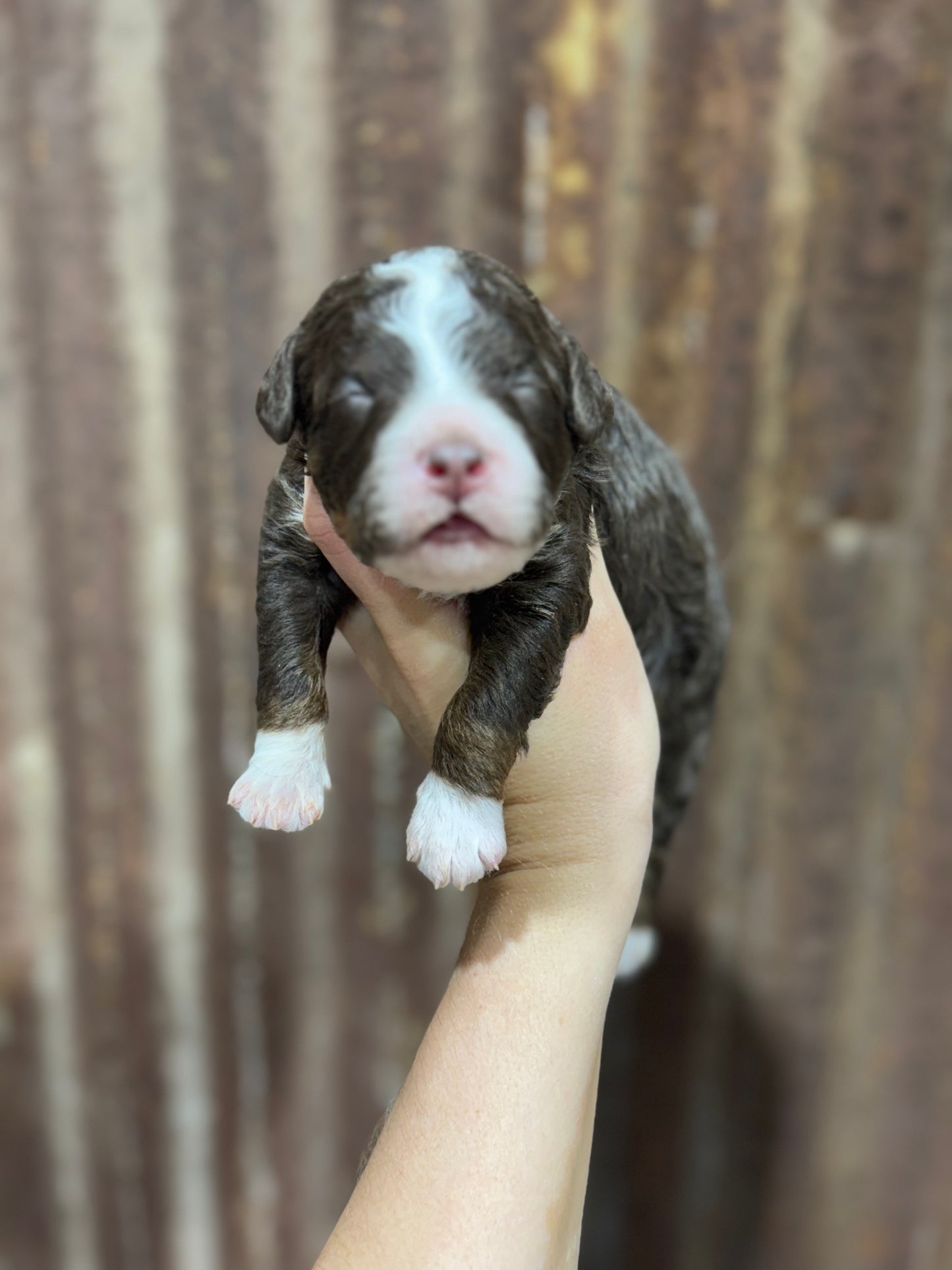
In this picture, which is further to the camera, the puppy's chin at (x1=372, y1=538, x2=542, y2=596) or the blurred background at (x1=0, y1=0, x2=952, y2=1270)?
the blurred background at (x1=0, y1=0, x2=952, y2=1270)

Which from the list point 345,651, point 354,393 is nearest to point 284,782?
point 354,393

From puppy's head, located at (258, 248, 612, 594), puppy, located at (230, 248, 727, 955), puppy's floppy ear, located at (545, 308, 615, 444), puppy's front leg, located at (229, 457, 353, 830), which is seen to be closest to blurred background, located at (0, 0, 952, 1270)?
puppy, located at (230, 248, 727, 955)

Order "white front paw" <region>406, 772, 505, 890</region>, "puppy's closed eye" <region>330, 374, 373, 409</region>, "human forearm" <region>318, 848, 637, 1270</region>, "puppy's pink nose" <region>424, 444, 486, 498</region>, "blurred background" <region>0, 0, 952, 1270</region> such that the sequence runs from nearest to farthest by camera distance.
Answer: "puppy's pink nose" <region>424, 444, 486, 498</region> → "puppy's closed eye" <region>330, 374, 373, 409</region> → "human forearm" <region>318, 848, 637, 1270</region> → "white front paw" <region>406, 772, 505, 890</region> → "blurred background" <region>0, 0, 952, 1270</region>

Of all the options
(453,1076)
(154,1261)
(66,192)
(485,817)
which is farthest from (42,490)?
(154,1261)

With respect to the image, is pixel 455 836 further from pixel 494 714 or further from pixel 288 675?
pixel 288 675

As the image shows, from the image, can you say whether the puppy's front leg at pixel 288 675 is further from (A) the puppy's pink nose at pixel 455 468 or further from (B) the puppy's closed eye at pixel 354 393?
(A) the puppy's pink nose at pixel 455 468

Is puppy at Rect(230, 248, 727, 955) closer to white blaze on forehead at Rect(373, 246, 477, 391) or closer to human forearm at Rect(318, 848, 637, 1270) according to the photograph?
white blaze on forehead at Rect(373, 246, 477, 391)

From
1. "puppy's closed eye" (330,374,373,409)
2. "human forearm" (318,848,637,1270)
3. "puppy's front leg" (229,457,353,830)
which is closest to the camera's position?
"puppy's closed eye" (330,374,373,409)

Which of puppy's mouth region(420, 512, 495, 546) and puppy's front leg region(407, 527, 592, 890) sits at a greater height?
puppy's mouth region(420, 512, 495, 546)
